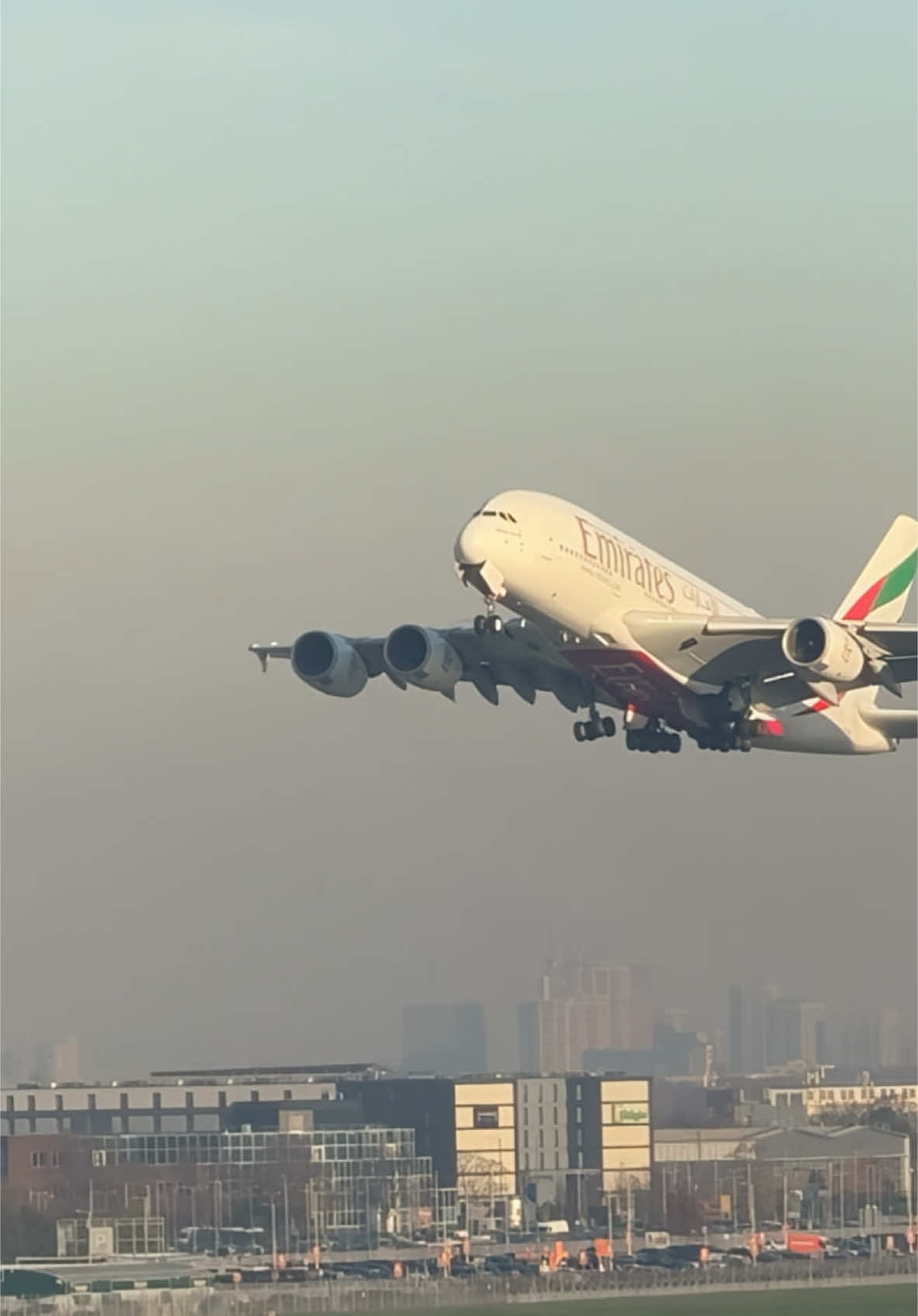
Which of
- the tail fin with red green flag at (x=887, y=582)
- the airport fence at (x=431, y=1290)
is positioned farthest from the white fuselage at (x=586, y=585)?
the airport fence at (x=431, y=1290)

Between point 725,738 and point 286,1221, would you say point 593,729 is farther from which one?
point 286,1221

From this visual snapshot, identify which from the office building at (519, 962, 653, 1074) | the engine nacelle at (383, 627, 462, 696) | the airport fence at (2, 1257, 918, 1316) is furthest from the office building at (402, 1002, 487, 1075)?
the engine nacelle at (383, 627, 462, 696)

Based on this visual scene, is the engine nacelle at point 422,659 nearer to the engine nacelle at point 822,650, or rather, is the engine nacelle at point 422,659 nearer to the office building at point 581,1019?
the engine nacelle at point 822,650

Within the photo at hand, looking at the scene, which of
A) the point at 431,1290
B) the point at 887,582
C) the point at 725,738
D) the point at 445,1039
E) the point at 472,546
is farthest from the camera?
the point at 445,1039

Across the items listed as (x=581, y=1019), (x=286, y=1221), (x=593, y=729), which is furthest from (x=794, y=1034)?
(x=593, y=729)

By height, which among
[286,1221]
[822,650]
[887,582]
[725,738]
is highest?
[887,582]

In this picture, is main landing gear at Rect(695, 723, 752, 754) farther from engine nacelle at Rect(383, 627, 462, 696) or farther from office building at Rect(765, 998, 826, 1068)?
office building at Rect(765, 998, 826, 1068)

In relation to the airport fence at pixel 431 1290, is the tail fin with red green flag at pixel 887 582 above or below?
above
